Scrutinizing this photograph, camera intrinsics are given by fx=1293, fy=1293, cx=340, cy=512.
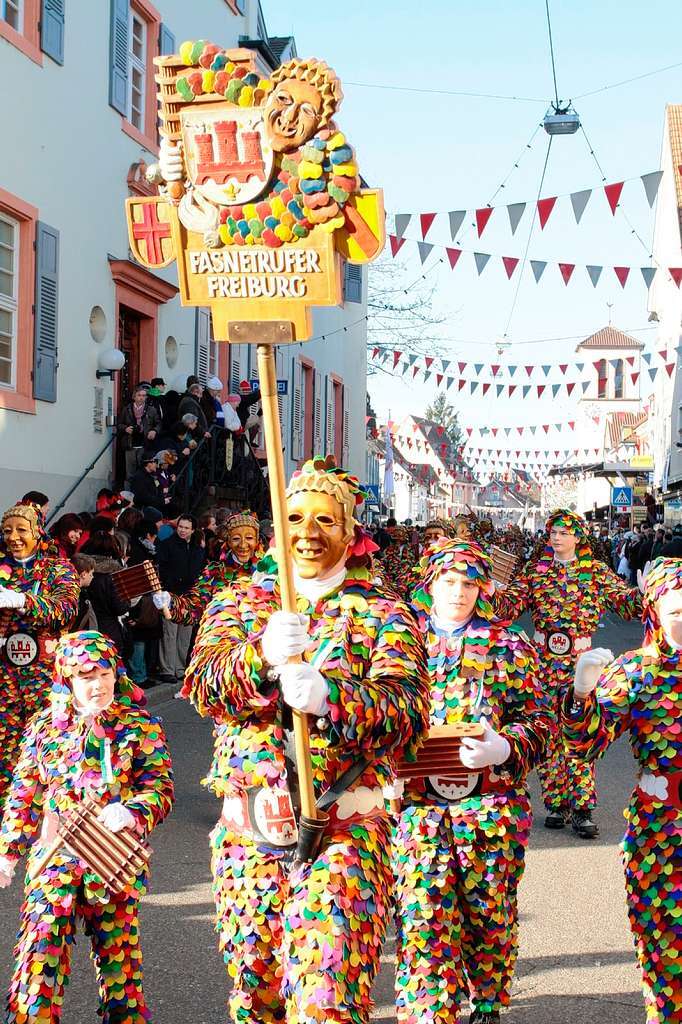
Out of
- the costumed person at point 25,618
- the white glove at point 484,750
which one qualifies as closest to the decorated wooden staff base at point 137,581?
the costumed person at point 25,618

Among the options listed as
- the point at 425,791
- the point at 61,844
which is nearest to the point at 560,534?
the point at 425,791

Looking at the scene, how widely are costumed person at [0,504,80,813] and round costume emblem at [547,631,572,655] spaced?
115 inches

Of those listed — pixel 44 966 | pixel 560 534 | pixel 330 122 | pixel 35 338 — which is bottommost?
pixel 44 966

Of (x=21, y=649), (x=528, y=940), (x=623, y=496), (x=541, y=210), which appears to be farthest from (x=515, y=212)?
(x=623, y=496)

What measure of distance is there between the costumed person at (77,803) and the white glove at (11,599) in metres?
2.42

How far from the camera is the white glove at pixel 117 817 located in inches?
158

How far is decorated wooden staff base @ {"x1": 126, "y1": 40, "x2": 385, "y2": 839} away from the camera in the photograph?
3295 millimetres

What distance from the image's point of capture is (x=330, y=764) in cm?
340

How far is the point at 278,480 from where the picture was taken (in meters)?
3.07

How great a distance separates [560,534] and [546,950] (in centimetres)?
318

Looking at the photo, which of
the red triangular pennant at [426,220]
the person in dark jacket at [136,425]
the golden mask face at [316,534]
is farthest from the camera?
the person in dark jacket at [136,425]

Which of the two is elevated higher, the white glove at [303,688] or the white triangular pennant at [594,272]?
the white triangular pennant at [594,272]

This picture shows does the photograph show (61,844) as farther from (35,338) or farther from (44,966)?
(35,338)

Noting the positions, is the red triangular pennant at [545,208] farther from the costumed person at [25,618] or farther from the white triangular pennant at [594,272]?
the costumed person at [25,618]
